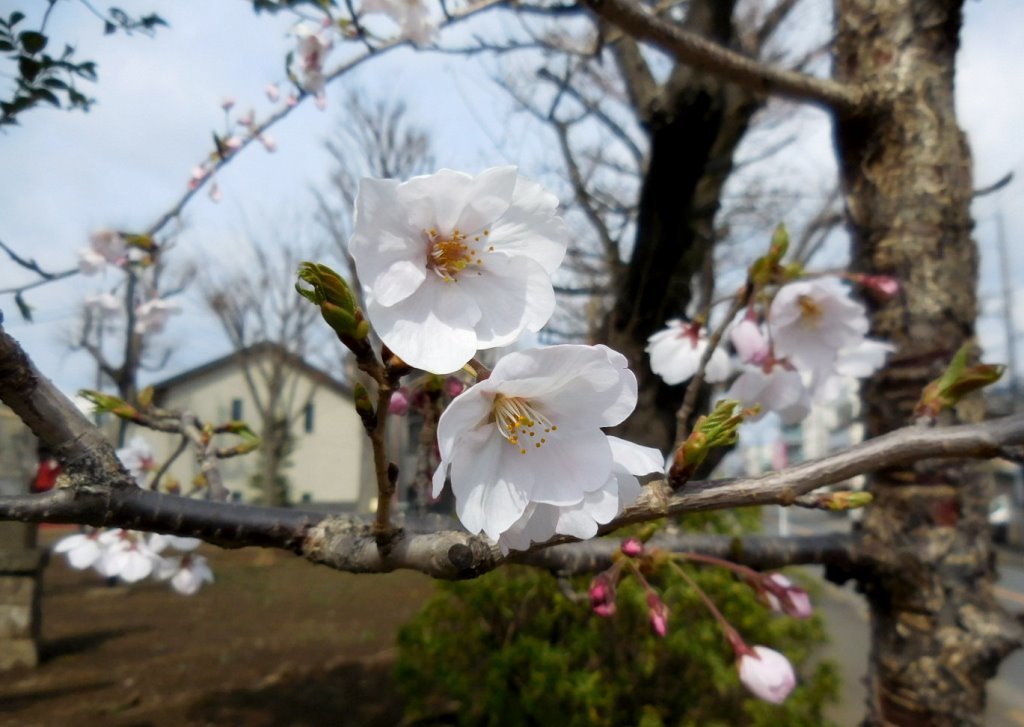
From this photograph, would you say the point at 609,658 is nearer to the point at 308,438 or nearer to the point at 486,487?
the point at 486,487

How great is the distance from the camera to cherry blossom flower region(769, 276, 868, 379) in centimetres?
152

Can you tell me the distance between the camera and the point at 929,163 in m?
1.82

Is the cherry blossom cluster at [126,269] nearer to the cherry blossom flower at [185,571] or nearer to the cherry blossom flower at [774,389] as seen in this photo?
the cherry blossom flower at [185,571]

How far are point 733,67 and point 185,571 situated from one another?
275cm

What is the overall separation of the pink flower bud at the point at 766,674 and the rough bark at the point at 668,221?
63.5 inches

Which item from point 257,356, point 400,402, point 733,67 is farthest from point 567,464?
point 257,356

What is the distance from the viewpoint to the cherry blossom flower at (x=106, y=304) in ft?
12.0

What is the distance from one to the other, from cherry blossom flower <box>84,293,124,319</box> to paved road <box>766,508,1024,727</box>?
14.2 ft

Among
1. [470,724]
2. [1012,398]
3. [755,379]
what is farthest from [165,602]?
[1012,398]

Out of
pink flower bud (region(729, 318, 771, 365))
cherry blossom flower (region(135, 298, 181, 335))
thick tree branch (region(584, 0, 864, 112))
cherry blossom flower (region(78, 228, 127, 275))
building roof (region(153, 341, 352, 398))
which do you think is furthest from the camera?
building roof (region(153, 341, 352, 398))

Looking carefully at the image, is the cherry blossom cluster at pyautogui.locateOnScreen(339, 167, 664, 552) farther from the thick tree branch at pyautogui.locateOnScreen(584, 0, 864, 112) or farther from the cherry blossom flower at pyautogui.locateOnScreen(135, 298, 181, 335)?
the cherry blossom flower at pyautogui.locateOnScreen(135, 298, 181, 335)

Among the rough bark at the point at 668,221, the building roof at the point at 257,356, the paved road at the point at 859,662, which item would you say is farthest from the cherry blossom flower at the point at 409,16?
the building roof at the point at 257,356

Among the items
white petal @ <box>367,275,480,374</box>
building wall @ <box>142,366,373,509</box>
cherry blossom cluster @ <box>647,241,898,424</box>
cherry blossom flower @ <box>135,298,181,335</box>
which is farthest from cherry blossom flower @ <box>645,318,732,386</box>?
building wall @ <box>142,366,373,509</box>

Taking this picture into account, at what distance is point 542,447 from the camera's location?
0.78m
